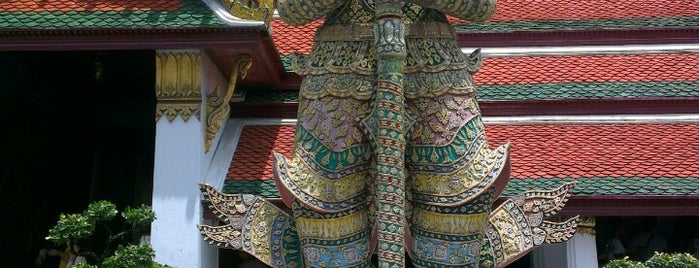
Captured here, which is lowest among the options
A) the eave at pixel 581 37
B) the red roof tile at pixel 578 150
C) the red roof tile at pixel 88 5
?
the red roof tile at pixel 578 150

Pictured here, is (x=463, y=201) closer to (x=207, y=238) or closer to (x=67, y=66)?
(x=207, y=238)

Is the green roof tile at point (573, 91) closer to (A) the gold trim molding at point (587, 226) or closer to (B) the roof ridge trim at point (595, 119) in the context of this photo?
(B) the roof ridge trim at point (595, 119)

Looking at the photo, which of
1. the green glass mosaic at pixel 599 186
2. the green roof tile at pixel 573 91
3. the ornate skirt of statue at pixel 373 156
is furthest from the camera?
the green roof tile at pixel 573 91

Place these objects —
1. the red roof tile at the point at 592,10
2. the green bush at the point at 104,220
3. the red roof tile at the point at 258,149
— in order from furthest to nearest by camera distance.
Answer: the red roof tile at the point at 592,10 → the red roof tile at the point at 258,149 → the green bush at the point at 104,220

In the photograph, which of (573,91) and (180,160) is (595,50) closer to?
(573,91)

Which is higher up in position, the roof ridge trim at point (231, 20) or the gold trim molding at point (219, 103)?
the roof ridge trim at point (231, 20)

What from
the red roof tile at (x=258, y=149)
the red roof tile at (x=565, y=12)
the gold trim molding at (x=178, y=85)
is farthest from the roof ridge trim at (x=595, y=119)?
the red roof tile at (x=565, y=12)

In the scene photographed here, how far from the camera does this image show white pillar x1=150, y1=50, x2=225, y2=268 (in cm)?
677

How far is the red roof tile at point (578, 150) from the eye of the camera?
24.2 ft

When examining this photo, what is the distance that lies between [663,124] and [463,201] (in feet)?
13.2

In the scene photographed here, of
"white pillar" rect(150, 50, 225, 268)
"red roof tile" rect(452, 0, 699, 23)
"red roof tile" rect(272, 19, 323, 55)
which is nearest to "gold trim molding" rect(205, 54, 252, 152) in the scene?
"white pillar" rect(150, 50, 225, 268)

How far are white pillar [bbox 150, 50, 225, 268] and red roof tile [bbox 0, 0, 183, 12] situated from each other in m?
0.41

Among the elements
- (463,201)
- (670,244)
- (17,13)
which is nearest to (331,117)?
(463,201)

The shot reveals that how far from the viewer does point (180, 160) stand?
700cm
